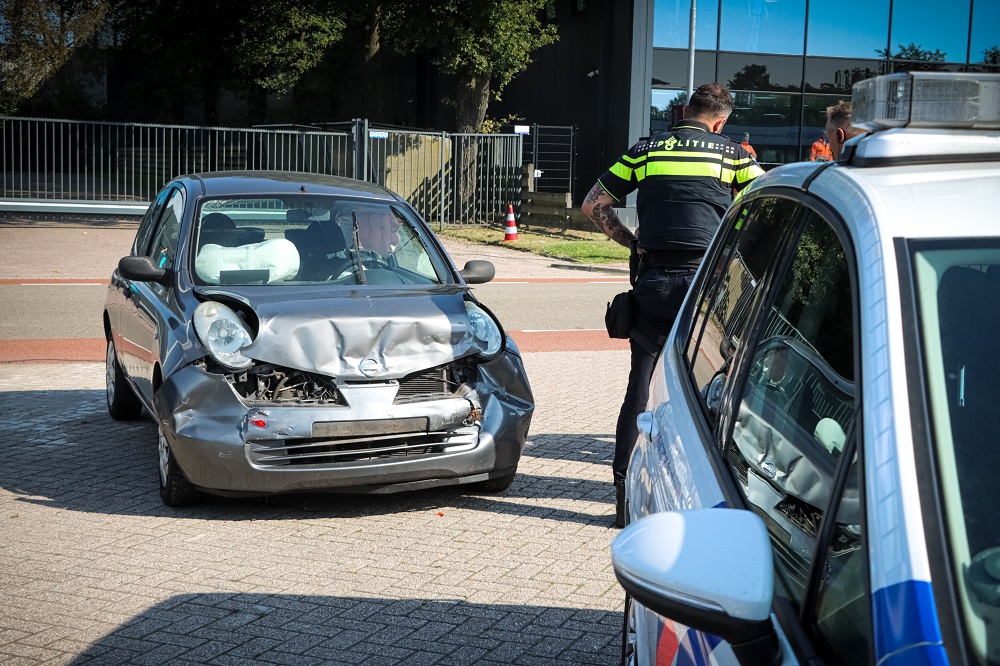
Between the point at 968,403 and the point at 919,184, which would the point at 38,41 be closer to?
the point at 919,184

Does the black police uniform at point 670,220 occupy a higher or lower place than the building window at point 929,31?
lower

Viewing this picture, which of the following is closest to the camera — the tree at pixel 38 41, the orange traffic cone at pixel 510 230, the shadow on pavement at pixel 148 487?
the shadow on pavement at pixel 148 487

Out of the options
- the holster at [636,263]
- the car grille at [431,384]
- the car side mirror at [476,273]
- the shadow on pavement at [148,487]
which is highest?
the holster at [636,263]

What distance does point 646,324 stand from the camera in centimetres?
525

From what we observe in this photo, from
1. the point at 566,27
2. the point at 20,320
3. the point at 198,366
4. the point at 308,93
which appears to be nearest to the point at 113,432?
the point at 198,366

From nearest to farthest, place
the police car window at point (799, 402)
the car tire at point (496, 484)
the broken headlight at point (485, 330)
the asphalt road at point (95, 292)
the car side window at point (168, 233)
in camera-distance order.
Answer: the police car window at point (799, 402)
the broken headlight at point (485, 330)
the car tire at point (496, 484)
the car side window at point (168, 233)
the asphalt road at point (95, 292)

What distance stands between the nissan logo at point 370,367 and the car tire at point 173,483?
100cm

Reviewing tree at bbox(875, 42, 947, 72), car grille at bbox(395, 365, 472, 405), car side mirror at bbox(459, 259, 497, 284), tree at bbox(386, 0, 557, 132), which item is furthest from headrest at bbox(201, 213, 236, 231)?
tree at bbox(875, 42, 947, 72)

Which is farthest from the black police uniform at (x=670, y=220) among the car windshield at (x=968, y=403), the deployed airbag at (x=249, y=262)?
the car windshield at (x=968, y=403)

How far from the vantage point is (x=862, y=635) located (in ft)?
4.80

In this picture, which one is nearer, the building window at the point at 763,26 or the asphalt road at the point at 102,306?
the asphalt road at the point at 102,306

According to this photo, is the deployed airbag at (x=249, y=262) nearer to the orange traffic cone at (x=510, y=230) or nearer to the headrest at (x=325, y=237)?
the headrest at (x=325, y=237)

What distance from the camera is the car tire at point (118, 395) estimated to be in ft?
24.5

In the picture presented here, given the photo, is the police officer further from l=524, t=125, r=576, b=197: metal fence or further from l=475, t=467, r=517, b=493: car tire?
l=524, t=125, r=576, b=197: metal fence
